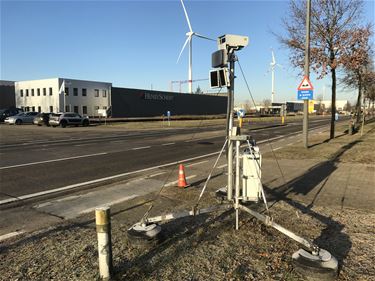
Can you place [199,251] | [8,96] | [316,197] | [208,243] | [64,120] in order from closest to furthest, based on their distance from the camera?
[199,251], [208,243], [316,197], [64,120], [8,96]

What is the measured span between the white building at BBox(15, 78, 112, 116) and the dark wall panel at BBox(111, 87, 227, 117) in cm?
404

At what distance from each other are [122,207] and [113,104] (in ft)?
206

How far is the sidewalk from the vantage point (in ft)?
12.2

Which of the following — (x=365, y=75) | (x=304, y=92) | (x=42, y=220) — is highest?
(x=365, y=75)

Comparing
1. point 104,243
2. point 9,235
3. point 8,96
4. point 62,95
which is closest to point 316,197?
point 104,243

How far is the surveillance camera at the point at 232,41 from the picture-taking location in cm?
501

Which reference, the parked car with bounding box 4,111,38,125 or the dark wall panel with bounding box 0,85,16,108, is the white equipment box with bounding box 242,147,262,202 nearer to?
the parked car with bounding box 4,111,38,125

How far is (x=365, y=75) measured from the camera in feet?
89.6

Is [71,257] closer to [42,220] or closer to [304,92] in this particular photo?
[42,220]

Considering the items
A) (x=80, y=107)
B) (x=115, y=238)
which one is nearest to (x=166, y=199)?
(x=115, y=238)

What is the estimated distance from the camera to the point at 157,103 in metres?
76.8

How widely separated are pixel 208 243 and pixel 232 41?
9.30ft

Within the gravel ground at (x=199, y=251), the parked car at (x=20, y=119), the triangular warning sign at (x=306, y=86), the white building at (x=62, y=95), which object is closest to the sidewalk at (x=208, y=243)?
the gravel ground at (x=199, y=251)

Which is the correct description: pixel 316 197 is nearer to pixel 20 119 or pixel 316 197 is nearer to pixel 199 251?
pixel 199 251
